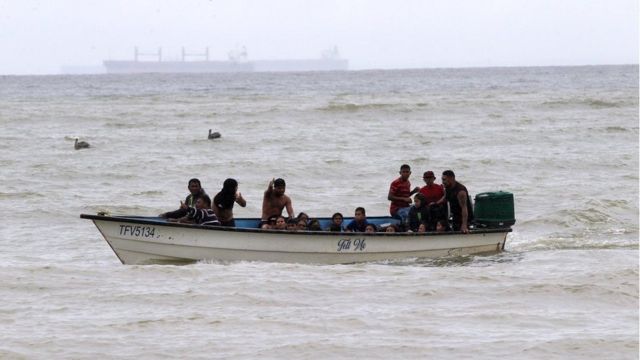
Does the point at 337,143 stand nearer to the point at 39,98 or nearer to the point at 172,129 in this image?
the point at 172,129

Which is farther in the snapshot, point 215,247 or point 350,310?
point 215,247

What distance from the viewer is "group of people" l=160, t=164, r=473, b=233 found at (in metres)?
15.4

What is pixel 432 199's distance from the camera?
53.7 feet

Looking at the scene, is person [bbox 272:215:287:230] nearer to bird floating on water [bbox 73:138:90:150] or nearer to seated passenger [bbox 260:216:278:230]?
seated passenger [bbox 260:216:278:230]

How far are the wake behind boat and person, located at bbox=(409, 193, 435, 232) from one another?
1.52 ft

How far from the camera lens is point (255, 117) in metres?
51.9

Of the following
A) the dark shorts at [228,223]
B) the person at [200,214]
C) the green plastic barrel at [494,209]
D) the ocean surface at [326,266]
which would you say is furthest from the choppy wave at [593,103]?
the person at [200,214]

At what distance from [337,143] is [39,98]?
44.2 meters

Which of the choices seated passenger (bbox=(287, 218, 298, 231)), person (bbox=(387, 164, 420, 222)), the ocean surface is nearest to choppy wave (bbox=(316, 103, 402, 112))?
the ocean surface

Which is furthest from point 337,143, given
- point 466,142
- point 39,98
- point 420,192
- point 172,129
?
point 39,98

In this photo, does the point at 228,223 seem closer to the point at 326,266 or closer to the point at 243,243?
the point at 243,243

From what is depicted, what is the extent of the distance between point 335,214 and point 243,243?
147cm

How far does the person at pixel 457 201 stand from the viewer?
52.5 feet

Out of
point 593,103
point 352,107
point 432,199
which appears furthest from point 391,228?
point 593,103
